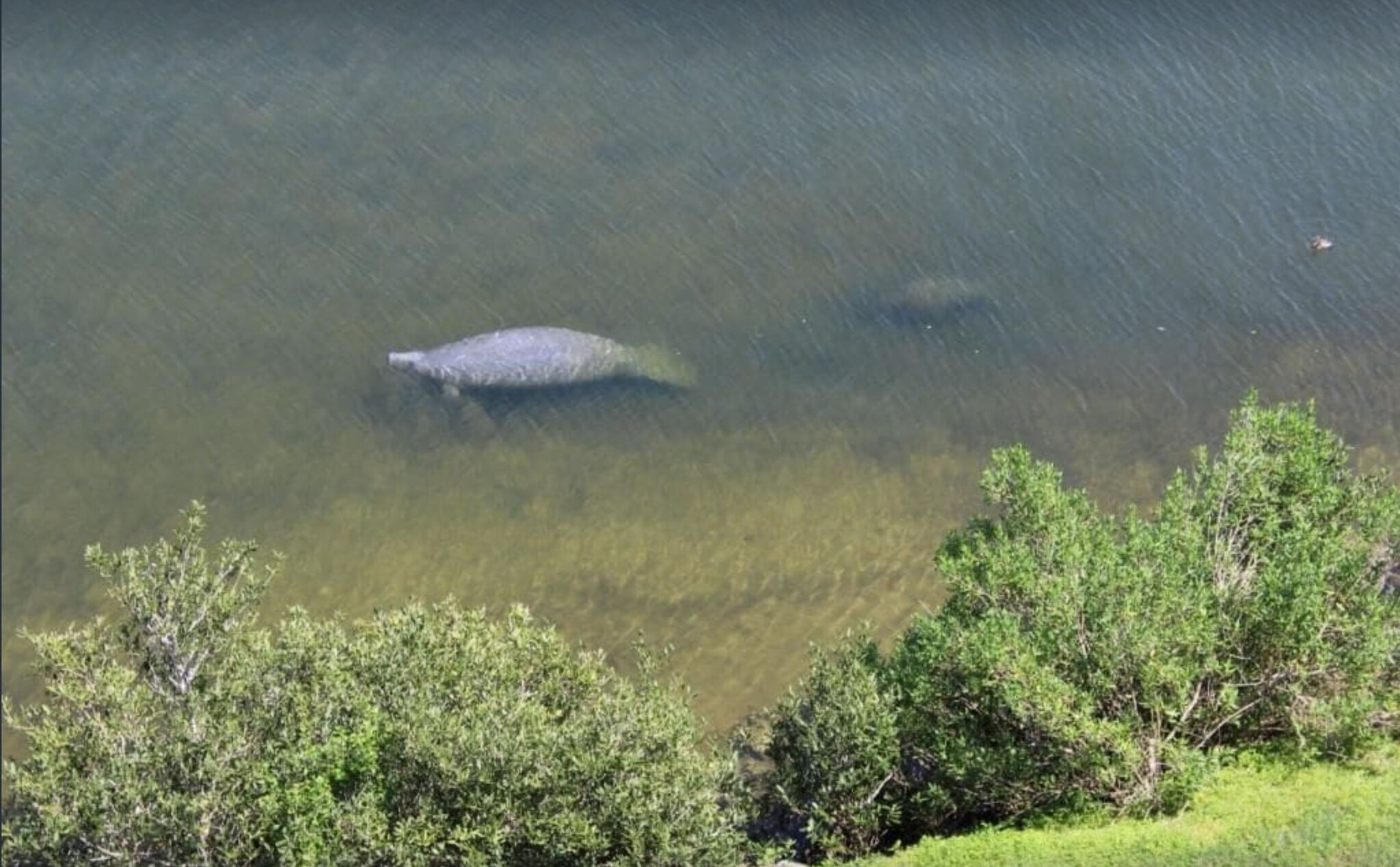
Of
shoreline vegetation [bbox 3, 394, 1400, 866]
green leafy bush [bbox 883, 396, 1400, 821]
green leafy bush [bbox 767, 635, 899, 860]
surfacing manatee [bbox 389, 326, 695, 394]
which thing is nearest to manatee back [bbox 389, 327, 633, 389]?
surfacing manatee [bbox 389, 326, 695, 394]

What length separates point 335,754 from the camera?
20.3 metres

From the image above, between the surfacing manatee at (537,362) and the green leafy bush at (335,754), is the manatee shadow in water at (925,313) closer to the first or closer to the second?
the surfacing manatee at (537,362)

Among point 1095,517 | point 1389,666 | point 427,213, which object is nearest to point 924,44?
point 427,213

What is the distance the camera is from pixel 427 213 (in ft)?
132

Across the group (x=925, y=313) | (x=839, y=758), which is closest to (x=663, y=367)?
(x=925, y=313)

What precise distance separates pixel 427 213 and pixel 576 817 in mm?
24108

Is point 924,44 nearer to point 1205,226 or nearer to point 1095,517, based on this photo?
point 1205,226

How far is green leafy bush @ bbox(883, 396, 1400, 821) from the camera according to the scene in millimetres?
21406

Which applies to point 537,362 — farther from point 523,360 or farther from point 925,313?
point 925,313

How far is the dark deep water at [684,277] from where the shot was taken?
32.4m

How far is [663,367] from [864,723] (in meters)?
14.9

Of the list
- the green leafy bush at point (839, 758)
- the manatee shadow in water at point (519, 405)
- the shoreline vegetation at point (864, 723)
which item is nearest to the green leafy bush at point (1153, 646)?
the shoreline vegetation at point (864, 723)

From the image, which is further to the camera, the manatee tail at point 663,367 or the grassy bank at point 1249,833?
the manatee tail at point 663,367

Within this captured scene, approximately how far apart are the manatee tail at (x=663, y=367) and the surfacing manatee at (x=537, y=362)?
0.02 meters
